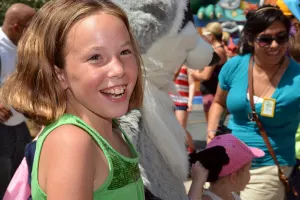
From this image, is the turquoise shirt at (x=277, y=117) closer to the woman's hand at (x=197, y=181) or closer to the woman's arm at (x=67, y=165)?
the woman's hand at (x=197, y=181)

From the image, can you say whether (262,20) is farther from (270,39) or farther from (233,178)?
(233,178)

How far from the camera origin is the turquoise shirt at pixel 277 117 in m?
3.17

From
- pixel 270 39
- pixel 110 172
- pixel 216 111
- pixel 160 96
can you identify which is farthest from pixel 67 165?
pixel 216 111

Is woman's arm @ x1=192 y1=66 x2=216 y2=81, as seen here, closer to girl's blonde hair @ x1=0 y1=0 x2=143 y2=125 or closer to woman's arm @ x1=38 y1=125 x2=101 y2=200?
girl's blonde hair @ x1=0 y1=0 x2=143 y2=125

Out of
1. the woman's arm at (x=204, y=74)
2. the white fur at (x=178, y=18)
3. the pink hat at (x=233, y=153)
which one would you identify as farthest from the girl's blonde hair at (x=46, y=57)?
the woman's arm at (x=204, y=74)

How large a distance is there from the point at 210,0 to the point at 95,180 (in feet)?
6.27

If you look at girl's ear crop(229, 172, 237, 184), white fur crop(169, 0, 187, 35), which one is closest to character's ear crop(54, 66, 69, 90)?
white fur crop(169, 0, 187, 35)

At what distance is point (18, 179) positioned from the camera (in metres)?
1.76

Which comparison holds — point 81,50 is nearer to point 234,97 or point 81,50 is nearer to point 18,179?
point 18,179

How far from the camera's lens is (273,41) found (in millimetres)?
3277

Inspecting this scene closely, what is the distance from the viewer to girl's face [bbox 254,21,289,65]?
10.7 feet

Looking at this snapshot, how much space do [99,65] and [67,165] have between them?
0.94 ft

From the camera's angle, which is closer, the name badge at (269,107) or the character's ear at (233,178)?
the character's ear at (233,178)

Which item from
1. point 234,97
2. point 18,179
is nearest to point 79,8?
point 18,179
